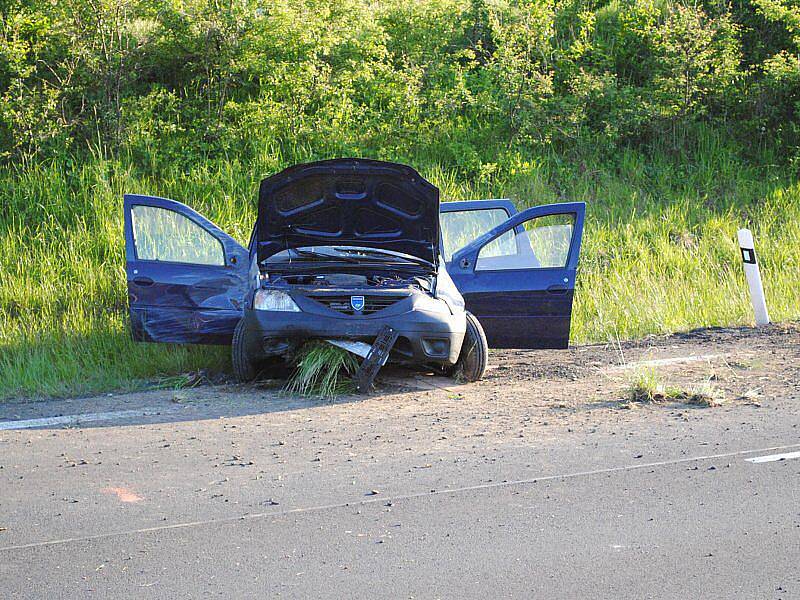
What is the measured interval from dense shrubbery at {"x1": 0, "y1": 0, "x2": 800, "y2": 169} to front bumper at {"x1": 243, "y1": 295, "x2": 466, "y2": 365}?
8029 millimetres

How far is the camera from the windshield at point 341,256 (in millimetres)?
9070

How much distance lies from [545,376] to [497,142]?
9.05 meters

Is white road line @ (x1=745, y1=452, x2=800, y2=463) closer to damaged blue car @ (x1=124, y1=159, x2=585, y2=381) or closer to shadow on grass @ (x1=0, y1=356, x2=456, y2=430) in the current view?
damaged blue car @ (x1=124, y1=159, x2=585, y2=381)

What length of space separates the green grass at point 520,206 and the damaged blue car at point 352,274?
94 cm

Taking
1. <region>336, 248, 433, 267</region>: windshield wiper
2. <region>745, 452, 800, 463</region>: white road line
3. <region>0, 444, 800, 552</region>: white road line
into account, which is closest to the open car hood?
<region>336, 248, 433, 267</region>: windshield wiper

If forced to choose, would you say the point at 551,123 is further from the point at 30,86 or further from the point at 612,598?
the point at 612,598

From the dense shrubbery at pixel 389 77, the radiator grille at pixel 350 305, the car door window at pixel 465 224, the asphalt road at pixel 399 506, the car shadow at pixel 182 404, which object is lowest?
the asphalt road at pixel 399 506

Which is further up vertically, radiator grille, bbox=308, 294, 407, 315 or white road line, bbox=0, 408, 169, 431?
radiator grille, bbox=308, 294, 407, 315

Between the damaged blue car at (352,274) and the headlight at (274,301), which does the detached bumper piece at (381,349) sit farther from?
the headlight at (274,301)

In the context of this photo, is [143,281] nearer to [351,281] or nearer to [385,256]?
[351,281]

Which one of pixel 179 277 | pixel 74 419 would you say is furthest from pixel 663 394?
pixel 74 419

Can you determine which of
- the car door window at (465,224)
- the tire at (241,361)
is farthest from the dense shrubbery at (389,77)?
the tire at (241,361)

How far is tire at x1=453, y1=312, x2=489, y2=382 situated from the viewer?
921 centimetres

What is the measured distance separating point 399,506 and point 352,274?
3.65m
